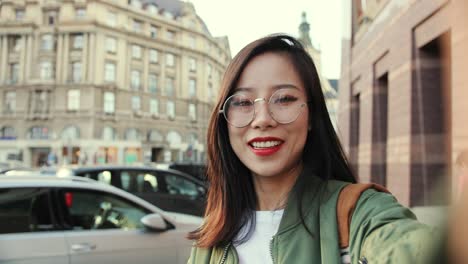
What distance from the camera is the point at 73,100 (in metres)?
46.4

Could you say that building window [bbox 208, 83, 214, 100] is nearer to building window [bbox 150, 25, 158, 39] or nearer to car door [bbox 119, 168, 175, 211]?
building window [bbox 150, 25, 158, 39]

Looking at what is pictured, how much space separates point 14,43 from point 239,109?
55.4m

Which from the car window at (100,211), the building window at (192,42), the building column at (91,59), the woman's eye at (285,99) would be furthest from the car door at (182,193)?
the building window at (192,42)

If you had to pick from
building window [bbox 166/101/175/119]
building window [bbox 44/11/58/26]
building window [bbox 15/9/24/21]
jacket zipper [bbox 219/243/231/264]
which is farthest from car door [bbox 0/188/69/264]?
building window [bbox 15/9/24/21]

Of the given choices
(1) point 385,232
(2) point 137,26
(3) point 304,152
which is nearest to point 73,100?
(2) point 137,26

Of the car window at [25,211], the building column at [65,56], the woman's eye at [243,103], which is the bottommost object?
the car window at [25,211]

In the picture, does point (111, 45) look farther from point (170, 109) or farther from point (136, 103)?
point (170, 109)

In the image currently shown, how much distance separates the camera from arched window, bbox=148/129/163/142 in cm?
4994

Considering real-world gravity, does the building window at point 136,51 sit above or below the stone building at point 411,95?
above

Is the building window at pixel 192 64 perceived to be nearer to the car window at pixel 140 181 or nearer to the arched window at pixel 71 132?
the arched window at pixel 71 132

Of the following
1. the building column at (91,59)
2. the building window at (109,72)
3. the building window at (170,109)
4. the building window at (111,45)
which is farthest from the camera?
the building window at (170,109)

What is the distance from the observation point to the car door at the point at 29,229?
3406 mm

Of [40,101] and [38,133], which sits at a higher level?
[40,101]

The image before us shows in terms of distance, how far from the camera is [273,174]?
147cm
